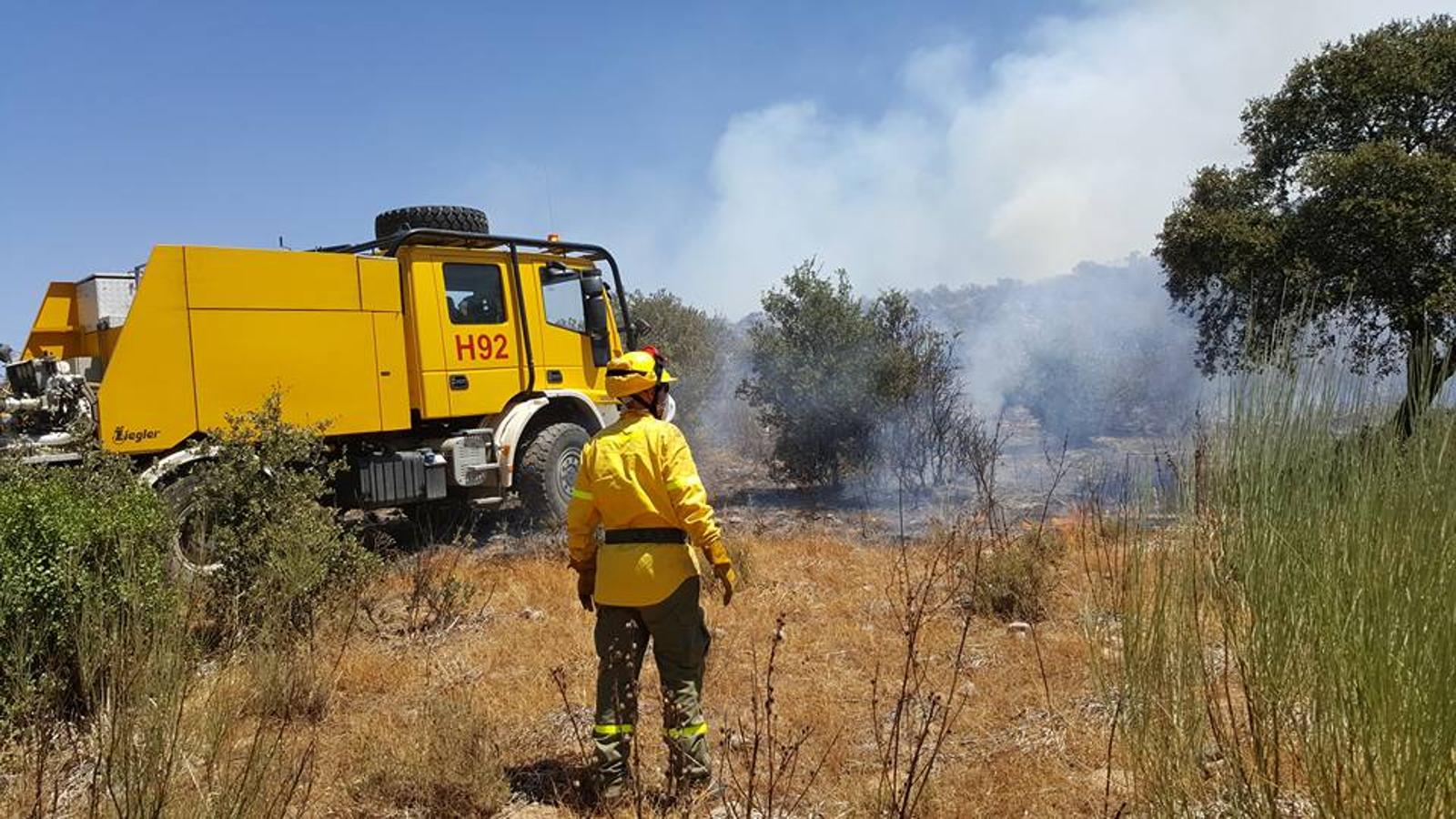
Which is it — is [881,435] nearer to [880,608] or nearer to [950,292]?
[880,608]

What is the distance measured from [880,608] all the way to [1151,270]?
4404 centimetres

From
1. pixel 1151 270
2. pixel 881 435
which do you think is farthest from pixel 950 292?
pixel 881 435

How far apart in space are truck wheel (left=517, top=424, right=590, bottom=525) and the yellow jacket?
5.39 m

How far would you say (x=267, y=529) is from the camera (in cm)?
522

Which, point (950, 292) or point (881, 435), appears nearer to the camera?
point (881, 435)

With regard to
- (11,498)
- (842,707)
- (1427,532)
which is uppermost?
(11,498)

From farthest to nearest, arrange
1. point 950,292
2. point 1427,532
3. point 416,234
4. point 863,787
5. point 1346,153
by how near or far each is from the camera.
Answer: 1. point 950,292
2. point 1346,153
3. point 416,234
4. point 863,787
5. point 1427,532

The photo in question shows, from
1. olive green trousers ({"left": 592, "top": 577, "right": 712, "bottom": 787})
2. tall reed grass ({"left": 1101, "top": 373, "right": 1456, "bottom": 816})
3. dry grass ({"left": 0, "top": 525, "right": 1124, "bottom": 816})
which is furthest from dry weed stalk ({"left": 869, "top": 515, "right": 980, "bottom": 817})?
olive green trousers ({"left": 592, "top": 577, "right": 712, "bottom": 787})

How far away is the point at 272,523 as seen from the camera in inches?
210

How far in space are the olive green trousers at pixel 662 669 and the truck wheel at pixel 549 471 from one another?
17.6 feet

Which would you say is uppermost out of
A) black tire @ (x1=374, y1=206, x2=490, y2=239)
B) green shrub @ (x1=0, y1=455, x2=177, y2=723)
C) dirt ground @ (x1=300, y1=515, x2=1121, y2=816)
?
black tire @ (x1=374, y1=206, x2=490, y2=239)

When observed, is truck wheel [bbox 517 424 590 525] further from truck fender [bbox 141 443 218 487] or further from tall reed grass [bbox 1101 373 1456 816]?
tall reed grass [bbox 1101 373 1456 816]

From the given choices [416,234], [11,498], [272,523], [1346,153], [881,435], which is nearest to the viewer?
[11,498]

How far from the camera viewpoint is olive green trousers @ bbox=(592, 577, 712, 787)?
11.1 ft
